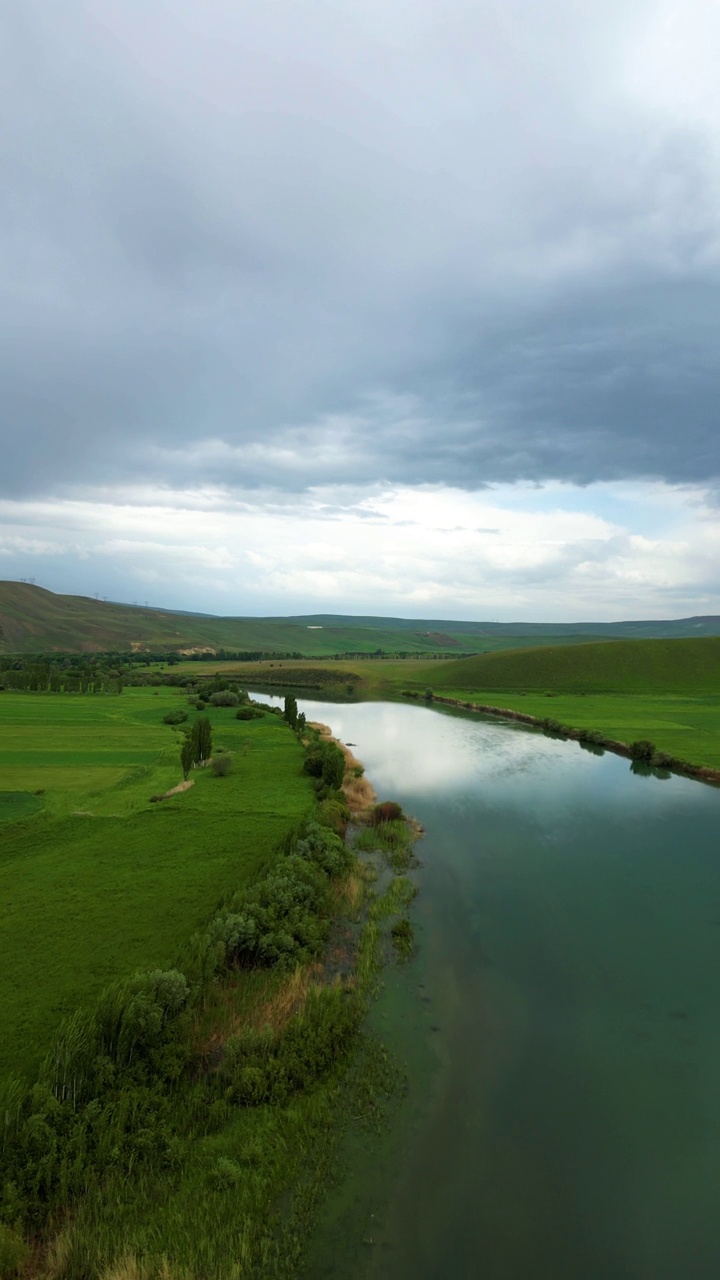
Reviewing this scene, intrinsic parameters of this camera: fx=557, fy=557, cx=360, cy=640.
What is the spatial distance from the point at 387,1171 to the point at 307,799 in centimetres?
2769

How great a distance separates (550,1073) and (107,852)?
22.9 m

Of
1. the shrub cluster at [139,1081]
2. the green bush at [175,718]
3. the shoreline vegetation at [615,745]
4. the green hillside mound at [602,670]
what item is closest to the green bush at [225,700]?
the green bush at [175,718]

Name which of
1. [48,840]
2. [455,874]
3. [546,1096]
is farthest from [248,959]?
[48,840]

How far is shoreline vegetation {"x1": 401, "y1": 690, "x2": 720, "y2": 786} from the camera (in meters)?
51.0

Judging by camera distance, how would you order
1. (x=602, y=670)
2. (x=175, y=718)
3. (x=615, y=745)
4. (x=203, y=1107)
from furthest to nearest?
1. (x=602, y=670)
2. (x=175, y=718)
3. (x=615, y=745)
4. (x=203, y=1107)

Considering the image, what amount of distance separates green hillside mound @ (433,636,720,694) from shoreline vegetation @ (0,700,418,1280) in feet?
333

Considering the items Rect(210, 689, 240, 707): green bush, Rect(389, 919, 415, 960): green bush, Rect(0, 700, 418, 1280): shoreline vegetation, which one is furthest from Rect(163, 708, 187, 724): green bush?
Rect(389, 919, 415, 960): green bush

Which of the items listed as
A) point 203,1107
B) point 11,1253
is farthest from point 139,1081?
point 11,1253

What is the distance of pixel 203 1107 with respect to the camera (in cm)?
1411

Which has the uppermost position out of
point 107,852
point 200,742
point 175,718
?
point 200,742

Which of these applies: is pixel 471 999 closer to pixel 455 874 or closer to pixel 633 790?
pixel 455 874

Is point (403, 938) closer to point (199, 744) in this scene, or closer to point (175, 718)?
point (199, 744)

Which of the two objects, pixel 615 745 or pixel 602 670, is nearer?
pixel 615 745

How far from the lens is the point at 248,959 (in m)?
20.7
